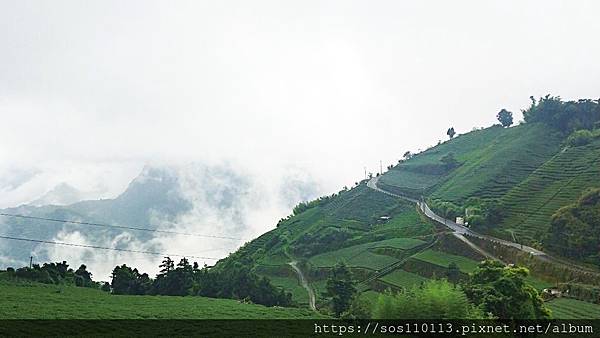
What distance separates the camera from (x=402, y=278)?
61.8m

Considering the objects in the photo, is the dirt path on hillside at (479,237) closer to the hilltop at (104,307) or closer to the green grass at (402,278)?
the green grass at (402,278)

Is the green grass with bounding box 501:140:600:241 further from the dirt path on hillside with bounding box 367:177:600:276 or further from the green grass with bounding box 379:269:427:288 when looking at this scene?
the green grass with bounding box 379:269:427:288

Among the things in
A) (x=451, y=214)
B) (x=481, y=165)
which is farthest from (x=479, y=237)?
(x=481, y=165)

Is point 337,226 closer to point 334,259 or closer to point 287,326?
point 334,259

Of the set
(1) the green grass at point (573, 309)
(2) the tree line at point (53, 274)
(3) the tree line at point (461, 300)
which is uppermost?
(2) the tree line at point (53, 274)

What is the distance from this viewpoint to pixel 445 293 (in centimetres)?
2992

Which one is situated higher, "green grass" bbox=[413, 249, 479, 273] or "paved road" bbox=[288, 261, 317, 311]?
"green grass" bbox=[413, 249, 479, 273]

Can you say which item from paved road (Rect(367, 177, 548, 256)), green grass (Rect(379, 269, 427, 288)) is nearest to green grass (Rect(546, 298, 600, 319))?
paved road (Rect(367, 177, 548, 256))

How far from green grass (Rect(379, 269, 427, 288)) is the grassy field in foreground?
25199mm

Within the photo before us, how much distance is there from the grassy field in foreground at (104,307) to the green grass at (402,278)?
25199mm

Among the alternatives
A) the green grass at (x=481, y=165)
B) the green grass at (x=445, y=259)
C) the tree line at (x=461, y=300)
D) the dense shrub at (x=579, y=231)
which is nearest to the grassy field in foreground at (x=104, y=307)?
the tree line at (x=461, y=300)

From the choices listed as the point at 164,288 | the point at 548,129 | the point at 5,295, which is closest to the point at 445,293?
the point at 5,295

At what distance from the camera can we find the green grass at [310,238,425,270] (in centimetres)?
6975

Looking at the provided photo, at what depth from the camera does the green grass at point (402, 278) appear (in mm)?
59275
